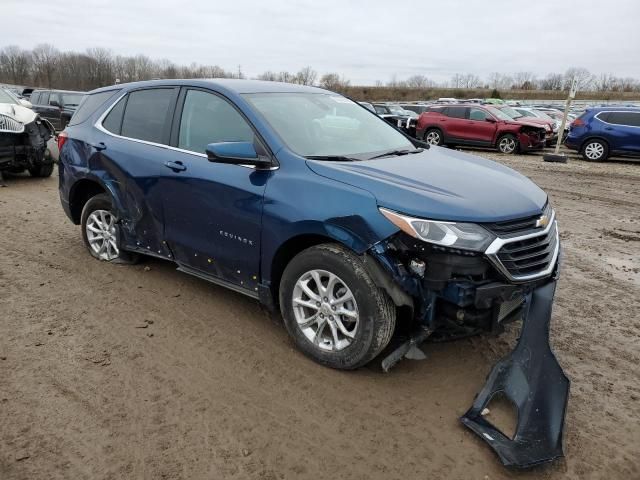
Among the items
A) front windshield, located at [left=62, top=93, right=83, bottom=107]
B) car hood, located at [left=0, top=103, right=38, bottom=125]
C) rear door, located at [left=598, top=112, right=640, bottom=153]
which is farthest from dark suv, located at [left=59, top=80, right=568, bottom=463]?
front windshield, located at [left=62, top=93, right=83, bottom=107]

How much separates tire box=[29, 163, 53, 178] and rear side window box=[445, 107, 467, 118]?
13.3 m

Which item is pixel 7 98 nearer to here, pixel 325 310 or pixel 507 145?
pixel 325 310

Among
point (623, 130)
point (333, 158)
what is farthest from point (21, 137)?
point (623, 130)

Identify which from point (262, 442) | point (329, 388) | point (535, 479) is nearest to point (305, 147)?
point (329, 388)

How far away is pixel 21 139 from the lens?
8.93m

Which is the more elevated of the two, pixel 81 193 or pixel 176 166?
pixel 176 166

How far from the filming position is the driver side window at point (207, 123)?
12.1ft

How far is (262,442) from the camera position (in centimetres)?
262

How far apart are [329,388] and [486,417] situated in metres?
0.93

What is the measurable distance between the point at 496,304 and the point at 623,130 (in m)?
14.7

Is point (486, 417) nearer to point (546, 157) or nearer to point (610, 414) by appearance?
point (610, 414)

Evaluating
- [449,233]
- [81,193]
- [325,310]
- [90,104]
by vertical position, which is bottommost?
[325,310]

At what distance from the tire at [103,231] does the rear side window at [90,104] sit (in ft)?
2.79

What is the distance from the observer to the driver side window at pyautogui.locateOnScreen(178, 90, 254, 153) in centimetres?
367
